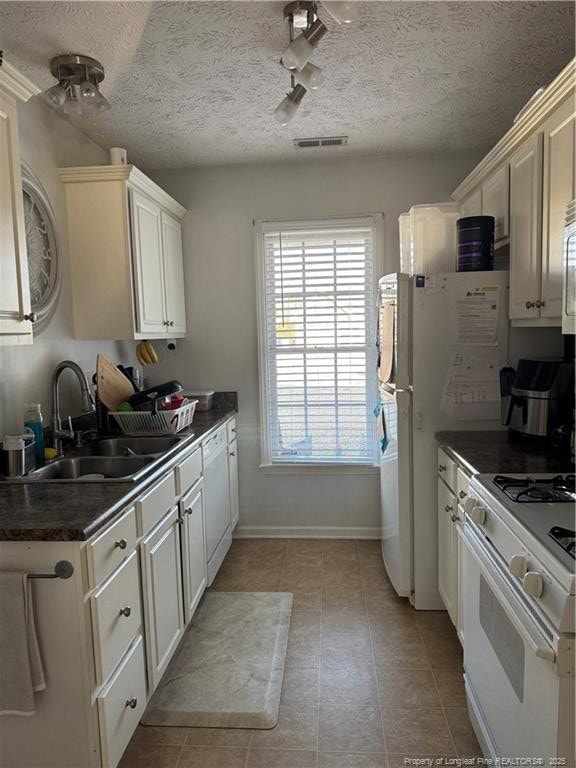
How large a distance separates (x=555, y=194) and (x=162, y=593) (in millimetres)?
2111

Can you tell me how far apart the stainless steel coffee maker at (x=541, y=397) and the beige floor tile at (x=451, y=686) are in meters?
1.07

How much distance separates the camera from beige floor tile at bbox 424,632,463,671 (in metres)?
2.21

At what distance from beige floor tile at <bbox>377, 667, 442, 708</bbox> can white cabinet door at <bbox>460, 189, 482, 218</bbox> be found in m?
2.29

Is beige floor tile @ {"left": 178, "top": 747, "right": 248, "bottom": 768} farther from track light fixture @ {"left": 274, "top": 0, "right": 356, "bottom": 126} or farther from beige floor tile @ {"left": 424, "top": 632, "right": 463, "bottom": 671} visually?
track light fixture @ {"left": 274, "top": 0, "right": 356, "bottom": 126}

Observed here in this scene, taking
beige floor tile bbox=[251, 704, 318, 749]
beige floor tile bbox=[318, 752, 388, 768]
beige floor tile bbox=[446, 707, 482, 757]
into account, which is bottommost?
beige floor tile bbox=[251, 704, 318, 749]

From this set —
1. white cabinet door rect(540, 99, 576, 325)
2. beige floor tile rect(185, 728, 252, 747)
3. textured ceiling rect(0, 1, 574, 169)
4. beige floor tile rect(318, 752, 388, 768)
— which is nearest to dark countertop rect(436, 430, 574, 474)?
white cabinet door rect(540, 99, 576, 325)

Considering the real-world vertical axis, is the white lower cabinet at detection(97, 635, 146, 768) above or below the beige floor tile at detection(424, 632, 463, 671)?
above

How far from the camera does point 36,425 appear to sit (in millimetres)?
2072

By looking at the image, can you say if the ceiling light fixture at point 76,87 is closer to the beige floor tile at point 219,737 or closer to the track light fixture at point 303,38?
the track light fixture at point 303,38

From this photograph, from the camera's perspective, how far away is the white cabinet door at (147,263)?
2.64 m

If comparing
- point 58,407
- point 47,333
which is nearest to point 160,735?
point 58,407

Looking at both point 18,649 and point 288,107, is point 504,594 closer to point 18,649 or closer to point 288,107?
point 18,649

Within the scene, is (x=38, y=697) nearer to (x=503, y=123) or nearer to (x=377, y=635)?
(x=377, y=635)

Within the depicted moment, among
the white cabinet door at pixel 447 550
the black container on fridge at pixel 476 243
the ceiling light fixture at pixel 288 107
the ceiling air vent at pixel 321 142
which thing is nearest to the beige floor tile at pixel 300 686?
the white cabinet door at pixel 447 550
